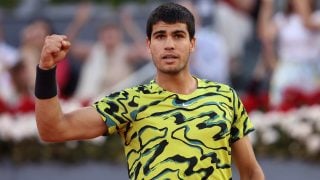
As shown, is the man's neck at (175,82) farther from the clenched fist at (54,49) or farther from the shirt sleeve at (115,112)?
the clenched fist at (54,49)

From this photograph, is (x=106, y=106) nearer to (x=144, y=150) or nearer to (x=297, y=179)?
(x=144, y=150)

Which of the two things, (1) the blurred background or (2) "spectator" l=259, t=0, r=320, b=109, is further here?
(2) "spectator" l=259, t=0, r=320, b=109

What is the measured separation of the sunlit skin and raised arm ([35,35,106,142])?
0.39 m

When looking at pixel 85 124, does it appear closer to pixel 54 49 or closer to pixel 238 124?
pixel 54 49

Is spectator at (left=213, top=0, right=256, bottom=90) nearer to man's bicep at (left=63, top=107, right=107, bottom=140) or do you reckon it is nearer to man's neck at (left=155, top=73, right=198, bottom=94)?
man's neck at (left=155, top=73, right=198, bottom=94)

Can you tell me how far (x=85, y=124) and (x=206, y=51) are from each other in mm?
5528

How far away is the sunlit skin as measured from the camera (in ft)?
16.2

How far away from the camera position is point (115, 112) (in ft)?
16.3

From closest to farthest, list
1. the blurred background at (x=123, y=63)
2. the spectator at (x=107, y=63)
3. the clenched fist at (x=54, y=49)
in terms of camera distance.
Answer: the clenched fist at (x=54, y=49) → the blurred background at (x=123, y=63) → the spectator at (x=107, y=63)

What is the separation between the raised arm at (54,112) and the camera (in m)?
4.67

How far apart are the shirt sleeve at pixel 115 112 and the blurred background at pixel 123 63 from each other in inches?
178

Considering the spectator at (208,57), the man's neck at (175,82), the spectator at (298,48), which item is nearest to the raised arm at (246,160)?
the man's neck at (175,82)

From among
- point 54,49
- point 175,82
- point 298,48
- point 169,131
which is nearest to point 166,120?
point 169,131

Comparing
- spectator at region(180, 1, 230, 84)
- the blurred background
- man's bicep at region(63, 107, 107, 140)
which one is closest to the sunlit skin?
man's bicep at region(63, 107, 107, 140)
